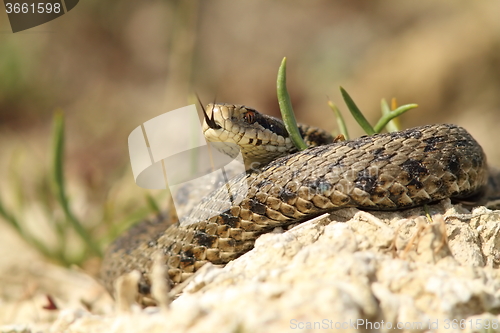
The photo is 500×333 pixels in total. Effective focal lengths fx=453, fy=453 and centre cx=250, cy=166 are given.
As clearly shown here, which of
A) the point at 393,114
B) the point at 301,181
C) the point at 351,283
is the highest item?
the point at 393,114

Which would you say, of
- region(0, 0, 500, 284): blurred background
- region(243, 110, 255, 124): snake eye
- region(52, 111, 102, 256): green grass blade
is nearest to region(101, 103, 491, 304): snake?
region(243, 110, 255, 124): snake eye

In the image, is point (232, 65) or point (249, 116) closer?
point (249, 116)

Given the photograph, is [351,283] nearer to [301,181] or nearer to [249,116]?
[301,181]

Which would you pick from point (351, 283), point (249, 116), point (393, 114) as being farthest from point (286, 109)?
point (351, 283)

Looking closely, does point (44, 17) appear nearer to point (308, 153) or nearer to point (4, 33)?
point (4, 33)

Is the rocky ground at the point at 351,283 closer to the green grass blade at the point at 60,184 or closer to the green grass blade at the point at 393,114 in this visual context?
the green grass blade at the point at 393,114

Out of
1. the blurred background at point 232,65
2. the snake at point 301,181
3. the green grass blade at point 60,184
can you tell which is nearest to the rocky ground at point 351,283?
the snake at point 301,181

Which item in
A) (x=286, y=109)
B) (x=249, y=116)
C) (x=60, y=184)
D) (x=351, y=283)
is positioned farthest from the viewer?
(x=60, y=184)
